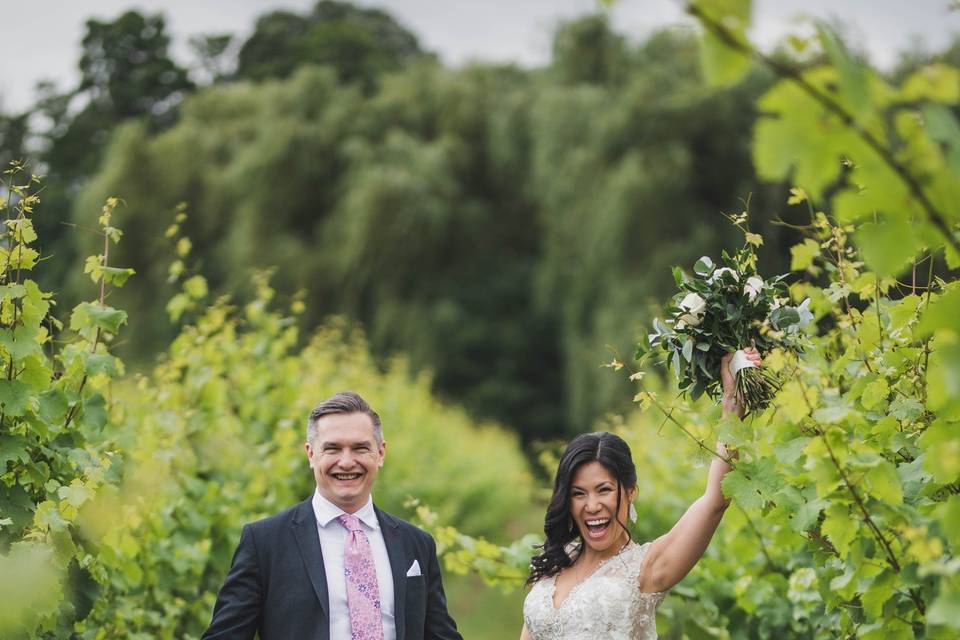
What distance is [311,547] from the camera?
2828 mm

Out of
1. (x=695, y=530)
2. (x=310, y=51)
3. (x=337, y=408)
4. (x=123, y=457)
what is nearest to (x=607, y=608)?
(x=695, y=530)

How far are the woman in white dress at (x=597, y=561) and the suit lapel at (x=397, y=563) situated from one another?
16.5 inches

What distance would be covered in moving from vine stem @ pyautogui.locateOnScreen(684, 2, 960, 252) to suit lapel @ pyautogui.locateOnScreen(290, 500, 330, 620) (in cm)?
189

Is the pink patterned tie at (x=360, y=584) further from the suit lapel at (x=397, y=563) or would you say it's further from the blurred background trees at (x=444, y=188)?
the blurred background trees at (x=444, y=188)

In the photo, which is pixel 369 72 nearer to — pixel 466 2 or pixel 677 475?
pixel 466 2

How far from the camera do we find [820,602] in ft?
11.3

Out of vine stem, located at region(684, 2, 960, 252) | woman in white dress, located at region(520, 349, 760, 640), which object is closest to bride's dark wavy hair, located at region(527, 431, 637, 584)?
woman in white dress, located at region(520, 349, 760, 640)

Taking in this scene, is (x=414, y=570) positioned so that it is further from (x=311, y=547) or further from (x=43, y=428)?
(x=43, y=428)

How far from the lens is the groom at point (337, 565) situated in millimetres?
2744

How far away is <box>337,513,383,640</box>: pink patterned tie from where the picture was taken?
2744 mm

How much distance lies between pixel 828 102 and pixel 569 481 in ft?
6.19

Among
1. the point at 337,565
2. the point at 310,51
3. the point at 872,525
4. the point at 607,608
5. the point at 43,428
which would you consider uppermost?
the point at 310,51

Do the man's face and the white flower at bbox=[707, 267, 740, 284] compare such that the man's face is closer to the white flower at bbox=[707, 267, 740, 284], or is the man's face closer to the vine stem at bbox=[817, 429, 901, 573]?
the white flower at bbox=[707, 267, 740, 284]

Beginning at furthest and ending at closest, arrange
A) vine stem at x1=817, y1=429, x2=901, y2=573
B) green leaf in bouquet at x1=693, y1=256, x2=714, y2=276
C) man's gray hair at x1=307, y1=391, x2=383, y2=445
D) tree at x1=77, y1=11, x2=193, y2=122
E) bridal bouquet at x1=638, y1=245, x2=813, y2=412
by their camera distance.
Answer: tree at x1=77, y1=11, x2=193, y2=122, man's gray hair at x1=307, y1=391, x2=383, y2=445, green leaf in bouquet at x1=693, y1=256, x2=714, y2=276, bridal bouquet at x1=638, y1=245, x2=813, y2=412, vine stem at x1=817, y1=429, x2=901, y2=573
